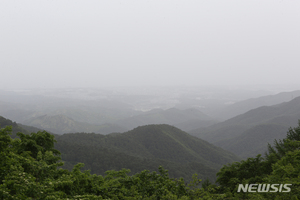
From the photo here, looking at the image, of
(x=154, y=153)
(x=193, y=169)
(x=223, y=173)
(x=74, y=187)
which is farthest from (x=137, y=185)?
(x=154, y=153)

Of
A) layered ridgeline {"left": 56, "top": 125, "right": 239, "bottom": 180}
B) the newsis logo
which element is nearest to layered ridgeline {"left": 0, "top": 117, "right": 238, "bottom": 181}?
layered ridgeline {"left": 56, "top": 125, "right": 239, "bottom": 180}

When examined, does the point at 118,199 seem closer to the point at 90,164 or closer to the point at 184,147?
the point at 90,164

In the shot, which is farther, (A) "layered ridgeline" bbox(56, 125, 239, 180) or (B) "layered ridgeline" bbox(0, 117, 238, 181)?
(A) "layered ridgeline" bbox(56, 125, 239, 180)

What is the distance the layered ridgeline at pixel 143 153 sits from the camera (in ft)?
381

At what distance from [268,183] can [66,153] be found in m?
133

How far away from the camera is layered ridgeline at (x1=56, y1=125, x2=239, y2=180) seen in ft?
381

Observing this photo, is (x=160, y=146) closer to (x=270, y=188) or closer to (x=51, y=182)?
(x=270, y=188)

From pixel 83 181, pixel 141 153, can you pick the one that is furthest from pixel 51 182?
pixel 141 153

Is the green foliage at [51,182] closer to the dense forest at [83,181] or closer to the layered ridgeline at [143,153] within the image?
the dense forest at [83,181]

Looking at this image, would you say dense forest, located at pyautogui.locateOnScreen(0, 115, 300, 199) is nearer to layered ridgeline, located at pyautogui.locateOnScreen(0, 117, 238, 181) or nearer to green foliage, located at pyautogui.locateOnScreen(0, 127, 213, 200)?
green foliage, located at pyautogui.locateOnScreen(0, 127, 213, 200)

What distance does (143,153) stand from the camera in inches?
6614

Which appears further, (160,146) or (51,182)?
(160,146)

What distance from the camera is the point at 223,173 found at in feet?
82.9

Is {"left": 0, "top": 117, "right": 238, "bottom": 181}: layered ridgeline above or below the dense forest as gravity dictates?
below
